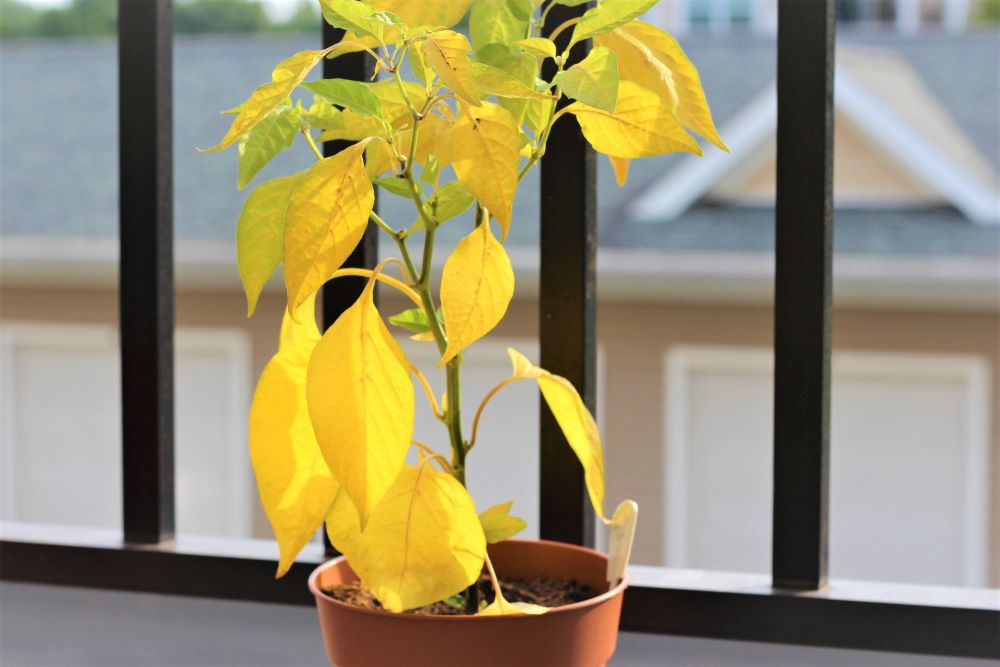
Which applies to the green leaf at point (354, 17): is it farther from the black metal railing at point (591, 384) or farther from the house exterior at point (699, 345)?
the house exterior at point (699, 345)

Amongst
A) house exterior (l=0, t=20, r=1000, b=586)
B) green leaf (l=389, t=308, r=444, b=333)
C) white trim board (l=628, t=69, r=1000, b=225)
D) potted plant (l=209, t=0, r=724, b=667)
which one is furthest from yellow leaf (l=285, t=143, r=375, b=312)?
white trim board (l=628, t=69, r=1000, b=225)

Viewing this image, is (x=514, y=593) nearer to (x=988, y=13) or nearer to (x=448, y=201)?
(x=448, y=201)

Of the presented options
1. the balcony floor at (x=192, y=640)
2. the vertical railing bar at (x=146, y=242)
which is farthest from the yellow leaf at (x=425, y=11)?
the balcony floor at (x=192, y=640)

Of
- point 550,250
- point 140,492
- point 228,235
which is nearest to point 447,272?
point 550,250

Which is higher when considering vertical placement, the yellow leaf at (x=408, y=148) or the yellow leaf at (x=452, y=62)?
the yellow leaf at (x=452, y=62)

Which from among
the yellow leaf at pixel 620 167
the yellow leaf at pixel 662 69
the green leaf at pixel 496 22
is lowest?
the yellow leaf at pixel 620 167

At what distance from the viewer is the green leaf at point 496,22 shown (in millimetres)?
718

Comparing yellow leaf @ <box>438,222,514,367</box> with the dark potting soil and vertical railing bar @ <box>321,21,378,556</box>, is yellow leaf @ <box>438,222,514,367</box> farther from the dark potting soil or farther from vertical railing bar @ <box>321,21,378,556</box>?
vertical railing bar @ <box>321,21,378,556</box>

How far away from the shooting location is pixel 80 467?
6.98 m

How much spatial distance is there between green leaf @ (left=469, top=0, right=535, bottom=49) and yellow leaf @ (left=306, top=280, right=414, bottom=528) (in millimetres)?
204

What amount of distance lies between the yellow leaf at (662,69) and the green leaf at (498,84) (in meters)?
0.13

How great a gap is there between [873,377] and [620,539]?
16.8 feet

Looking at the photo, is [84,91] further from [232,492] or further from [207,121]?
[232,492]

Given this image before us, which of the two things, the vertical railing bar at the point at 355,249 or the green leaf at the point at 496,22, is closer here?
the green leaf at the point at 496,22
